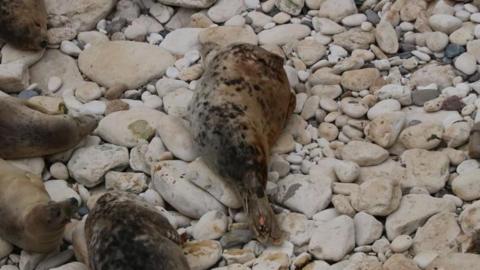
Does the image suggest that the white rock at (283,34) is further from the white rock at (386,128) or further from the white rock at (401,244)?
the white rock at (401,244)

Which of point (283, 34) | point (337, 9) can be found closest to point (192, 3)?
point (283, 34)

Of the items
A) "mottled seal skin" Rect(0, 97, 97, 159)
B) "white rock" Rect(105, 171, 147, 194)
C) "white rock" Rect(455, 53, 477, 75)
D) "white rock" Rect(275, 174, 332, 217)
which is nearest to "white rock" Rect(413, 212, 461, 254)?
"white rock" Rect(275, 174, 332, 217)

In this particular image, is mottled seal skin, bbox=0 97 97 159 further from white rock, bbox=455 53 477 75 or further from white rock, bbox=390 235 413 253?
white rock, bbox=455 53 477 75

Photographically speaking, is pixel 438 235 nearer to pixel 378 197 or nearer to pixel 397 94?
pixel 378 197

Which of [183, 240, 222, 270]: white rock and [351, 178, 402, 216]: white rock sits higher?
[351, 178, 402, 216]: white rock

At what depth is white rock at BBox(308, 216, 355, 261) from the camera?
352cm

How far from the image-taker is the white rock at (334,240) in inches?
138

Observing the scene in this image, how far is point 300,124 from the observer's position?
415 cm

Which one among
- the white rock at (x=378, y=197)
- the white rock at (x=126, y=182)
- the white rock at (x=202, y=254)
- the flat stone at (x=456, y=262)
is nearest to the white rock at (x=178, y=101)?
the white rock at (x=126, y=182)

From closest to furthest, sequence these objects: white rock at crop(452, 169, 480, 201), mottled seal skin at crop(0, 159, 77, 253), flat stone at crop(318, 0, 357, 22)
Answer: mottled seal skin at crop(0, 159, 77, 253)
white rock at crop(452, 169, 480, 201)
flat stone at crop(318, 0, 357, 22)

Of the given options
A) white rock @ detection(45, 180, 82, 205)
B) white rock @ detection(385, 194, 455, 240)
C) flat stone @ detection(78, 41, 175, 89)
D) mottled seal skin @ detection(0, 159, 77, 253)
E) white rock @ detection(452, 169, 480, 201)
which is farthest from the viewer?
flat stone @ detection(78, 41, 175, 89)

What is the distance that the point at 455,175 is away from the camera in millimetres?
3799

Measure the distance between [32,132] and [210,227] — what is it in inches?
33.9

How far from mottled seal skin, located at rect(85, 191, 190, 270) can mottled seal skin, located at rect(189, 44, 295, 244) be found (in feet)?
1.08
